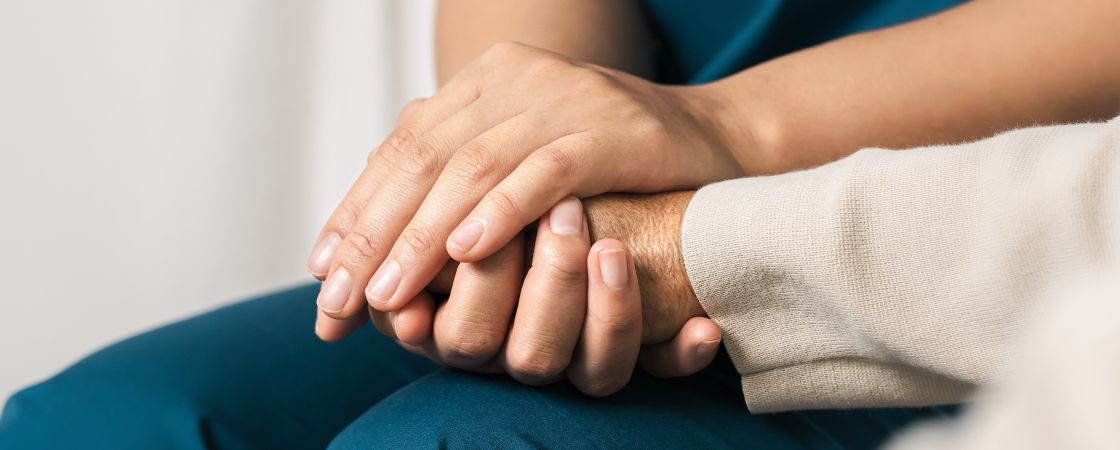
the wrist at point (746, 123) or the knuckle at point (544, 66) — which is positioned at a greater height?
the knuckle at point (544, 66)

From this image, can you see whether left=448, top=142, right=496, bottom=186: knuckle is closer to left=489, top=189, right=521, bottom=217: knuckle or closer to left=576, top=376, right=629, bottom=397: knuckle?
left=489, top=189, right=521, bottom=217: knuckle

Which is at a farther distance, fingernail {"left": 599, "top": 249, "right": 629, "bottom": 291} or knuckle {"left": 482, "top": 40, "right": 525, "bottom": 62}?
knuckle {"left": 482, "top": 40, "right": 525, "bottom": 62}

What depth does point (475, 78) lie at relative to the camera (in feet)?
2.37

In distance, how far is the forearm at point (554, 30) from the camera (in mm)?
939

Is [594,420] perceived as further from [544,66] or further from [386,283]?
[544,66]

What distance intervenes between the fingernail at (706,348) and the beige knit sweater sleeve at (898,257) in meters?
0.01

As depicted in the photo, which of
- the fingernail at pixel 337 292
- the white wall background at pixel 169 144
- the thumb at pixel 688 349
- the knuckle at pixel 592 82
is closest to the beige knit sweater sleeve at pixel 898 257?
the thumb at pixel 688 349

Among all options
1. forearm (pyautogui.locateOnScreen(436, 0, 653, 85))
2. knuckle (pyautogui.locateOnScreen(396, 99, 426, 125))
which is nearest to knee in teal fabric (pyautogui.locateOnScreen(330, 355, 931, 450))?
knuckle (pyautogui.locateOnScreen(396, 99, 426, 125))

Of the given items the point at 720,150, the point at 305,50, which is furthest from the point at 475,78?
the point at 305,50

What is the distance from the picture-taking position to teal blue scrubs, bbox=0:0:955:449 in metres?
0.55

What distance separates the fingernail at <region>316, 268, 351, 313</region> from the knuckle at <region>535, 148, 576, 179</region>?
0.15 m

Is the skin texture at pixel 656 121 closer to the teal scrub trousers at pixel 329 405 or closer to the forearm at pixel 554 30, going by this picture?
the teal scrub trousers at pixel 329 405

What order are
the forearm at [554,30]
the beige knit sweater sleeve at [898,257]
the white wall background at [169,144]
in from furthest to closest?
1. the white wall background at [169,144]
2. the forearm at [554,30]
3. the beige knit sweater sleeve at [898,257]

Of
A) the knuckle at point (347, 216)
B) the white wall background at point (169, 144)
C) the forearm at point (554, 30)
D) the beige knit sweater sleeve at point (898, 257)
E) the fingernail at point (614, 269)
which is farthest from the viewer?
the white wall background at point (169, 144)
